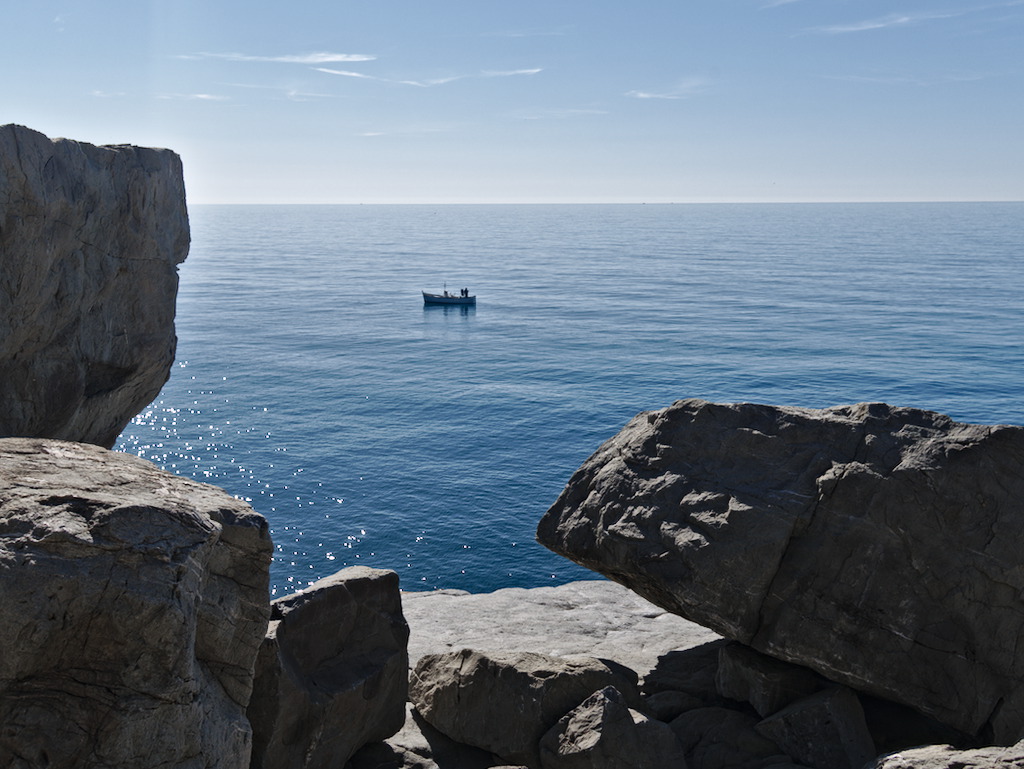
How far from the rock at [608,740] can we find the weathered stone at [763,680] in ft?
9.83

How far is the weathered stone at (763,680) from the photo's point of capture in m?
18.9

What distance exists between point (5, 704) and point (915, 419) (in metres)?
17.7

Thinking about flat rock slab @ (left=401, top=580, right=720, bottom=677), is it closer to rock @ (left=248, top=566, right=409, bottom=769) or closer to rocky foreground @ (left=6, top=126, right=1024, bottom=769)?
rocky foreground @ (left=6, top=126, right=1024, bottom=769)

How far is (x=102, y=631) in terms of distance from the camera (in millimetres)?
9555

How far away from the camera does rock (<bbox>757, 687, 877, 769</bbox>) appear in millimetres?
17109

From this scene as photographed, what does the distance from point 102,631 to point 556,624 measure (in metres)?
19.7

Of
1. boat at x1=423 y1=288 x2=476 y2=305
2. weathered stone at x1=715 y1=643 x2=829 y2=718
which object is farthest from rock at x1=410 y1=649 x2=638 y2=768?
boat at x1=423 y1=288 x2=476 y2=305

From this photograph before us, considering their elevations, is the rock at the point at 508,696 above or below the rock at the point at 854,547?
below

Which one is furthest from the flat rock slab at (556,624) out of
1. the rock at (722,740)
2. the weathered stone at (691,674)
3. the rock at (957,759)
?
the rock at (957,759)

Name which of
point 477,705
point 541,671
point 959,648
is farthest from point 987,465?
point 477,705

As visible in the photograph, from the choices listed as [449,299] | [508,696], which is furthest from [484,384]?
[508,696]

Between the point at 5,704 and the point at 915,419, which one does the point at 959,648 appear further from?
the point at 5,704

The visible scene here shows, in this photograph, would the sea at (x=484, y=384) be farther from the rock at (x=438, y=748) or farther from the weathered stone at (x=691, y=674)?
the rock at (x=438, y=748)

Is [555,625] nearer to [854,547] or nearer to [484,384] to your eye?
[854,547]
